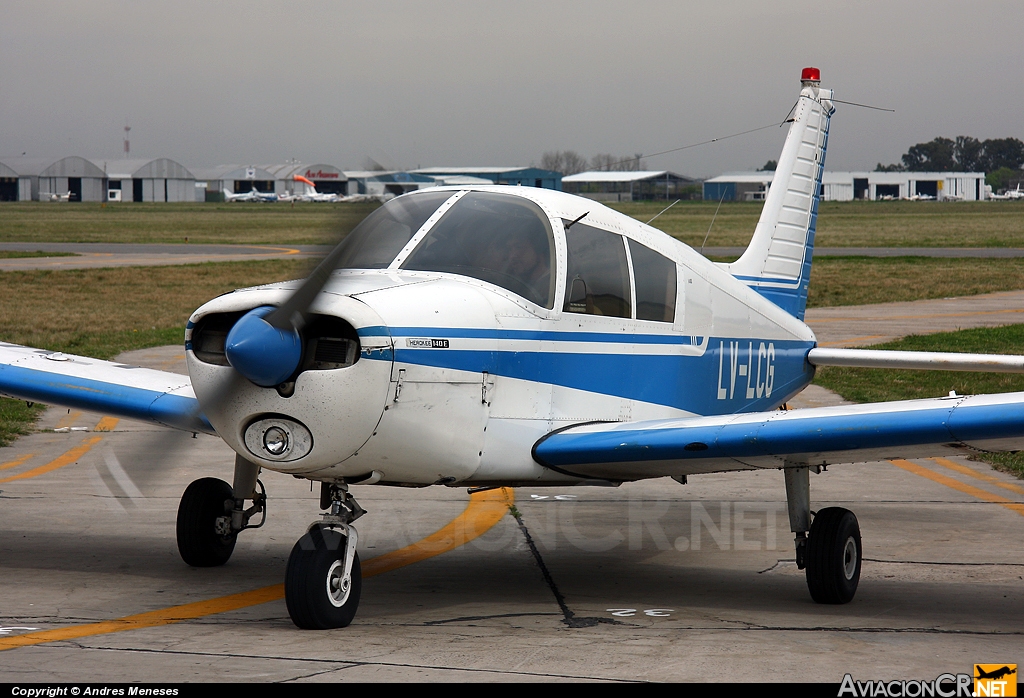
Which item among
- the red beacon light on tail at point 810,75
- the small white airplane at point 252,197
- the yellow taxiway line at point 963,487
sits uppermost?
the small white airplane at point 252,197

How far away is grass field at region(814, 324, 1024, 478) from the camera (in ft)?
46.8

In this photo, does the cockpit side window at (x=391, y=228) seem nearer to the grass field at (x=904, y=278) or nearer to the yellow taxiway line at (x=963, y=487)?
the yellow taxiway line at (x=963, y=487)

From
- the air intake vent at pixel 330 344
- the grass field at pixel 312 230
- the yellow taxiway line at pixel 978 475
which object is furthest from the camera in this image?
the grass field at pixel 312 230

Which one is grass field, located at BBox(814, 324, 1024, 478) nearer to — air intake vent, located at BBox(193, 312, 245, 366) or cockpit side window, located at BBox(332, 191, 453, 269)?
cockpit side window, located at BBox(332, 191, 453, 269)

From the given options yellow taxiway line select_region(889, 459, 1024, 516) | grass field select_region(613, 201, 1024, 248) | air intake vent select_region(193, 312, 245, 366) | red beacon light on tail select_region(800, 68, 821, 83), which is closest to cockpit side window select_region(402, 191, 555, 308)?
air intake vent select_region(193, 312, 245, 366)

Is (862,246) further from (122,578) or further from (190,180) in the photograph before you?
(190,180)

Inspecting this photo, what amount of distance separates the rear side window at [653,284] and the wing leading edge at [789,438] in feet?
3.07

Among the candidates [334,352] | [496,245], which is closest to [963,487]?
[496,245]

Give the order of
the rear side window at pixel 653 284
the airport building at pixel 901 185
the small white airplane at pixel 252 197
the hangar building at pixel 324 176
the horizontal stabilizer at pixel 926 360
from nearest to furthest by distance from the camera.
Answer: the hangar building at pixel 324 176 → the rear side window at pixel 653 284 → the horizontal stabilizer at pixel 926 360 → the small white airplane at pixel 252 197 → the airport building at pixel 901 185

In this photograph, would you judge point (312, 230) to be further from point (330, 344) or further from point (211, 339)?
point (330, 344)

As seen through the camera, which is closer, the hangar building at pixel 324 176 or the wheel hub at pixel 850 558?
the hangar building at pixel 324 176

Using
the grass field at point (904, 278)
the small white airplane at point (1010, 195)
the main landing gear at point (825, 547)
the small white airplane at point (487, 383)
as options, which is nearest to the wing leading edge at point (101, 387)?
the small white airplane at point (487, 383)

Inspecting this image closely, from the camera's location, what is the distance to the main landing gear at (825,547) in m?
7.04

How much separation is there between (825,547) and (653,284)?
2007 mm
